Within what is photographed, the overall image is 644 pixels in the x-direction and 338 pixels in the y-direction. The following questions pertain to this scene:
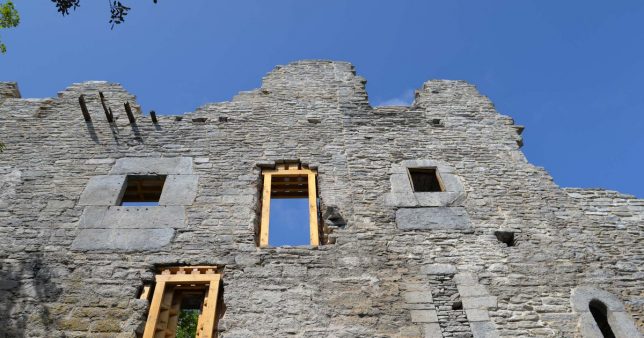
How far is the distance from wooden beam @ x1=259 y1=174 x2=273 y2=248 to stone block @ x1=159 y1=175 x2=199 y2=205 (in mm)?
994

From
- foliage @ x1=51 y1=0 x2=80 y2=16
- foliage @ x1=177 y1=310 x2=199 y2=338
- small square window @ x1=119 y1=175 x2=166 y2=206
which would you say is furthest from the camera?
foliage @ x1=177 y1=310 x2=199 y2=338

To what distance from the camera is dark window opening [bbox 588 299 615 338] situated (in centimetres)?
528

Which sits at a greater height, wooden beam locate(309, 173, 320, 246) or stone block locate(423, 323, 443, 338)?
wooden beam locate(309, 173, 320, 246)

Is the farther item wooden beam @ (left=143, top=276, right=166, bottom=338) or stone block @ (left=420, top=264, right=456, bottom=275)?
stone block @ (left=420, top=264, right=456, bottom=275)

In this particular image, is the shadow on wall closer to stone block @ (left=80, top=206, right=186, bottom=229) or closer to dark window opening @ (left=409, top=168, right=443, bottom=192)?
stone block @ (left=80, top=206, right=186, bottom=229)

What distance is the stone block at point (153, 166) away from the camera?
7.00 m

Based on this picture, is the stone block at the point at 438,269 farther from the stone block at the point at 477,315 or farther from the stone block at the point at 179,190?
the stone block at the point at 179,190

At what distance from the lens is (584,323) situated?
16.8 feet

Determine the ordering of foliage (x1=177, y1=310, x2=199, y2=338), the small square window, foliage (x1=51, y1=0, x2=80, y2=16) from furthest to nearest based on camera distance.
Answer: foliage (x1=177, y1=310, x2=199, y2=338)
the small square window
foliage (x1=51, y1=0, x2=80, y2=16)

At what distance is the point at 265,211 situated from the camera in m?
6.48

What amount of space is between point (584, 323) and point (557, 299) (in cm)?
36

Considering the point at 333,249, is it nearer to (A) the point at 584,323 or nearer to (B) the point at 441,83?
(A) the point at 584,323

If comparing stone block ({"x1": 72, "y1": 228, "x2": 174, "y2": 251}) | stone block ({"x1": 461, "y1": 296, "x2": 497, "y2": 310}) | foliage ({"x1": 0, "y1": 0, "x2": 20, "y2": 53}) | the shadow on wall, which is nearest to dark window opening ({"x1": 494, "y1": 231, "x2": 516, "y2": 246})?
stone block ({"x1": 461, "y1": 296, "x2": 497, "y2": 310})

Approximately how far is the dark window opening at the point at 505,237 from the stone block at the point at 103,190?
526cm
